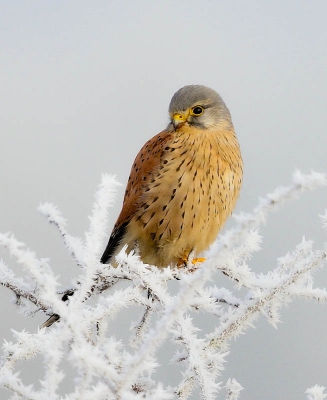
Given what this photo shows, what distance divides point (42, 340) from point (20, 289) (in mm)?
565

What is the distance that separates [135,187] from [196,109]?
→ 2.20 feet

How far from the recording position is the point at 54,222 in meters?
2.54

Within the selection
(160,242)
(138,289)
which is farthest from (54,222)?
(160,242)

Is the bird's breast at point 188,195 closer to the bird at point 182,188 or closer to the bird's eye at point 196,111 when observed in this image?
the bird at point 182,188

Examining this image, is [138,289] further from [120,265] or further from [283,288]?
[283,288]

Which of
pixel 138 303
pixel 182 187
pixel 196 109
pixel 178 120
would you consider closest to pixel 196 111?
pixel 196 109

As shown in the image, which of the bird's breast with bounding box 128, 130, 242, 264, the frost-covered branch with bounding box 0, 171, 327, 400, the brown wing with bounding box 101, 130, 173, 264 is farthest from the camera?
the brown wing with bounding box 101, 130, 173, 264

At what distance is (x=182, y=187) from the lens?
4035 millimetres

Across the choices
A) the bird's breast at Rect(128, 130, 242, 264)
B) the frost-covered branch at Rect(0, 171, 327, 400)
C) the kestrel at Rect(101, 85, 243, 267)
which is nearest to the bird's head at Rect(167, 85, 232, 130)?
the kestrel at Rect(101, 85, 243, 267)

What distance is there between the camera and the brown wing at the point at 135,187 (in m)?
4.22

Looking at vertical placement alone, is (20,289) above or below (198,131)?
below

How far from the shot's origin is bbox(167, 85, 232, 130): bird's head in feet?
13.9

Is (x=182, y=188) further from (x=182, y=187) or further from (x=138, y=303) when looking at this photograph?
(x=138, y=303)

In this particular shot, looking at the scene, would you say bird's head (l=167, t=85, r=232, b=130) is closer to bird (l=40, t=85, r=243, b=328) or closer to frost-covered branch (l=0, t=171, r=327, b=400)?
bird (l=40, t=85, r=243, b=328)
